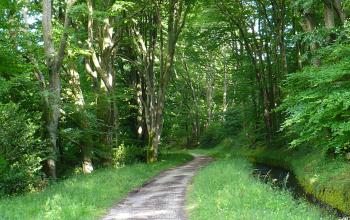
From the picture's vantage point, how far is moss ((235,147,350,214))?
1325cm

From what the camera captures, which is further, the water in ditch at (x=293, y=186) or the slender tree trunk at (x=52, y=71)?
the slender tree trunk at (x=52, y=71)

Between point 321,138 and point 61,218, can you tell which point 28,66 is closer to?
point 61,218

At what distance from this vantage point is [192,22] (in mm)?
29938

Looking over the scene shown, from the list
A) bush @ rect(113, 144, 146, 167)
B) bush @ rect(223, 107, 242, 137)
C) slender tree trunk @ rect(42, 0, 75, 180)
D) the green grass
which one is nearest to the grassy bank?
the green grass

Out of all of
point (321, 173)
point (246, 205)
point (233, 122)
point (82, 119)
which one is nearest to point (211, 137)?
point (233, 122)

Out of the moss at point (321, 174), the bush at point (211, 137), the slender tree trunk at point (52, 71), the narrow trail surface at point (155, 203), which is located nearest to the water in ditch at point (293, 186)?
the moss at point (321, 174)

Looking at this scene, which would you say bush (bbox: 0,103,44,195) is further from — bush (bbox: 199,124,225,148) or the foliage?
bush (bbox: 199,124,225,148)

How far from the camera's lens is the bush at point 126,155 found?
24.7 metres

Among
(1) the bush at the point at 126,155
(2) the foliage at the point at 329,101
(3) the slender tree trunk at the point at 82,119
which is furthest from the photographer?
(1) the bush at the point at 126,155

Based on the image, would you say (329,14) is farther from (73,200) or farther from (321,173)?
(73,200)

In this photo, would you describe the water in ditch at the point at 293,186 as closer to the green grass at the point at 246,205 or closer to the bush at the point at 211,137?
the green grass at the point at 246,205

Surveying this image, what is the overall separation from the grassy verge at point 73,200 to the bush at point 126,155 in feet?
25.7

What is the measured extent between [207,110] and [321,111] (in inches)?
1739

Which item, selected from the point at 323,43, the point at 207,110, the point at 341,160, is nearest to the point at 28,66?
the point at 323,43
